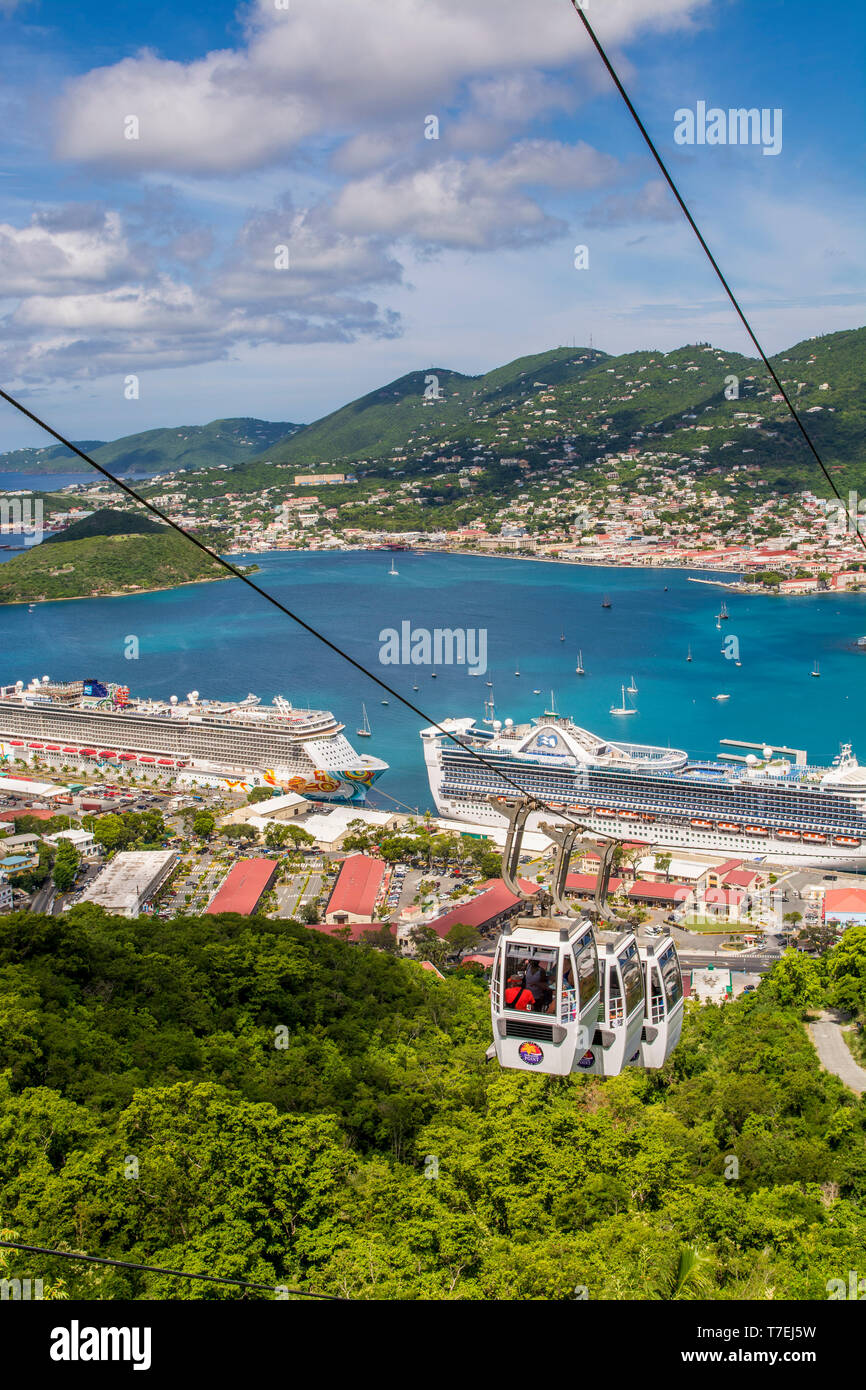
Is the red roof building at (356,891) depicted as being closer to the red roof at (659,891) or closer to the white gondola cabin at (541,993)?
the red roof at (659,891)

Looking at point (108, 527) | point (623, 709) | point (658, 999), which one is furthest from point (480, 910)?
point (108, 527)

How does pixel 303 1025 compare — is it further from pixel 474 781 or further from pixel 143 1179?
pixel 474 781

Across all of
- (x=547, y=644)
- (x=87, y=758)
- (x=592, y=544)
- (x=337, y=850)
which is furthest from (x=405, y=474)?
(x=337, y=850)

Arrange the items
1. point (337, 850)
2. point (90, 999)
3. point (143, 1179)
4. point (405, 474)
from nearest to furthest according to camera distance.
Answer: point (143, 1179) → point (90, 999) → point (337, 850) → point (405, 474)

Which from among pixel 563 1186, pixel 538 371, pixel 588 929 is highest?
pixel 538 371

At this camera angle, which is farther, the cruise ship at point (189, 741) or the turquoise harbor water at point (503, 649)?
the turquoise harbor water at point (503, 649)

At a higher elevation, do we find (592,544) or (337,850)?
(592,544)

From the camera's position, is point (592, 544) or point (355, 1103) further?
point (592, 544)

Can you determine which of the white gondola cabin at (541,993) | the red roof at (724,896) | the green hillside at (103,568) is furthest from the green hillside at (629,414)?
the white gondola cabin at (541,993)
